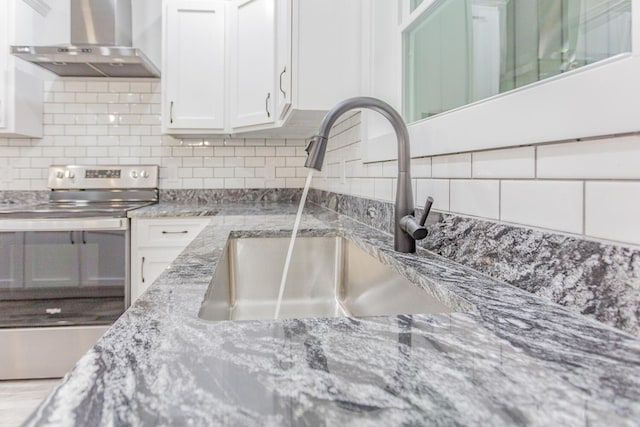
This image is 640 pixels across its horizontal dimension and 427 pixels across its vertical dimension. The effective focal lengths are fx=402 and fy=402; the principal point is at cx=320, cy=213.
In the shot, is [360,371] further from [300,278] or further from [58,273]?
[58,273]

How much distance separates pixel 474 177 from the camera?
0.82 m

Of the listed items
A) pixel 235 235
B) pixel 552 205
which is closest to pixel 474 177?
pixel 552 205

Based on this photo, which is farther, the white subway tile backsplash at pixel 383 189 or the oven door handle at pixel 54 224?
the oven door handle at pixel 54 224

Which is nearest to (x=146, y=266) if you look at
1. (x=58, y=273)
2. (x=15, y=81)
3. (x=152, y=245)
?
(x=152, y=245)

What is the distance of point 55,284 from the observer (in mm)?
2068

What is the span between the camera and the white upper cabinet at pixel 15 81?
2445 mm

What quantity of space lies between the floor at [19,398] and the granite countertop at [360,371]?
1802 millimetres

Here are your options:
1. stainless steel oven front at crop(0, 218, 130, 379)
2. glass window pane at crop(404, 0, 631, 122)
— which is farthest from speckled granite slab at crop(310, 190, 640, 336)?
stainless steel oven front at crop(0, 218, 130, 379)

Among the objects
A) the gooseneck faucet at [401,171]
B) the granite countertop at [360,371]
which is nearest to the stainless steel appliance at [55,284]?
the gooseneck faucet at [401,171]

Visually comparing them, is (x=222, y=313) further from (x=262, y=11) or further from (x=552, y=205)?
(x=262, y=11)

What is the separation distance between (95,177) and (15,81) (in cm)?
72

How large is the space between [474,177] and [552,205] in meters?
0.23

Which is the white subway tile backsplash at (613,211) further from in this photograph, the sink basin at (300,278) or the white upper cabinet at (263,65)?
the white upper cabinet at (263,65)

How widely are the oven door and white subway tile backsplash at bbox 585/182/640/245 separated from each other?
2.16 meters
